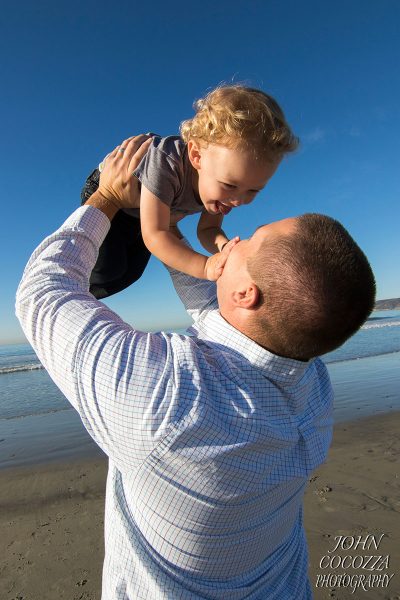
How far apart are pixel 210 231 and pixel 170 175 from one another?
558mm

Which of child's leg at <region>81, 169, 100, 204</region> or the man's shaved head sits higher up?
child's leg at <region>81, 169, 100, 204</region>

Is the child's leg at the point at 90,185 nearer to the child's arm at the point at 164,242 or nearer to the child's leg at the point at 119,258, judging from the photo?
the child's leg at the point at 119,258

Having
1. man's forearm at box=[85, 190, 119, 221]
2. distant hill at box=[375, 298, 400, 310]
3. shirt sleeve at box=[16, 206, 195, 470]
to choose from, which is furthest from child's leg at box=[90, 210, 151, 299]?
distant hill at box=[375, 298, 400, 310]

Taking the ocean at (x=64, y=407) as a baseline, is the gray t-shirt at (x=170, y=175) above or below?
above

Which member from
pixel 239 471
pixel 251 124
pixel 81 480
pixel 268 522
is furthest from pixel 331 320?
pixel 81 480

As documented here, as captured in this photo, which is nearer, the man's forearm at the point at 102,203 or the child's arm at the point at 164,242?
the man's forearm at the point at 102,203

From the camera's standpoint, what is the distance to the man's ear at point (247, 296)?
4.32 feet

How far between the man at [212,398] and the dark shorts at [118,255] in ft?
3.64

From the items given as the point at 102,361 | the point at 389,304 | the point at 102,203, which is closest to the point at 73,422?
the point at 102,203

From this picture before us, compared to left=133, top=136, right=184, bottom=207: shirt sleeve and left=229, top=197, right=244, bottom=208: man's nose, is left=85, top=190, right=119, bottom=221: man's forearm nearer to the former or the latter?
left=133, top=136, right=184, bottom=207: shirt sleeve

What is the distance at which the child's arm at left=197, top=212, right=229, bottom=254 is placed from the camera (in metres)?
2.90

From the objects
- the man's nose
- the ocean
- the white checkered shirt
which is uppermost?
the man's nose

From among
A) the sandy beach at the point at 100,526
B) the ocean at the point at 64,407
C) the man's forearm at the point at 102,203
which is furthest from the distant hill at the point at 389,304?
the man's forearm at the point at 102,203

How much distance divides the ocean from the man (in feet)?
17.3
